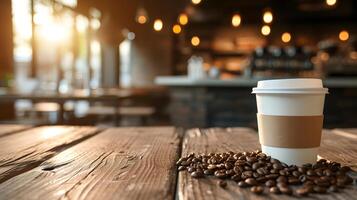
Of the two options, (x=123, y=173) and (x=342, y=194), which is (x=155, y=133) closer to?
(x=123, y=173)

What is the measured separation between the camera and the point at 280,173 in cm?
73

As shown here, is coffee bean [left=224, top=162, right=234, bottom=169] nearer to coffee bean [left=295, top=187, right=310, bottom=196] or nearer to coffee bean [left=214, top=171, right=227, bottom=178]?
coffee bean [left=214, top=171, right=227, bottom=178]

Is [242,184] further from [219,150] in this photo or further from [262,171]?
[219,150]

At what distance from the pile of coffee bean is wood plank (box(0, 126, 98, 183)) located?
343mm

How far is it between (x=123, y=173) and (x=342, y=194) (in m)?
0.40

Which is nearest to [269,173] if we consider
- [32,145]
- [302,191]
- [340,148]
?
[302,191]

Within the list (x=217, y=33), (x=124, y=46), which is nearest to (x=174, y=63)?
(x=217, y=33)

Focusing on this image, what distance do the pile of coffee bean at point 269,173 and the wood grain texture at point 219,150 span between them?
17mm

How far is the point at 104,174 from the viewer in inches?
30.6

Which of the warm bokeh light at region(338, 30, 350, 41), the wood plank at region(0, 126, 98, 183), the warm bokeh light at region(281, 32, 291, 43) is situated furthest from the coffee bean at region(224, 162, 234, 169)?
the warm bokeh light at region(338, 30, 350, 41)

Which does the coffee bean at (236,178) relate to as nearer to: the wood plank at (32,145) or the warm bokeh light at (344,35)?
the wood plank at (32,145)

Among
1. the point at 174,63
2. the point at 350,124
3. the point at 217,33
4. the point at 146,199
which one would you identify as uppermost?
the point at 217,33

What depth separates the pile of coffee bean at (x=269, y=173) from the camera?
0.66 meters

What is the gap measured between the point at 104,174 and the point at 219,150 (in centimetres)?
41
